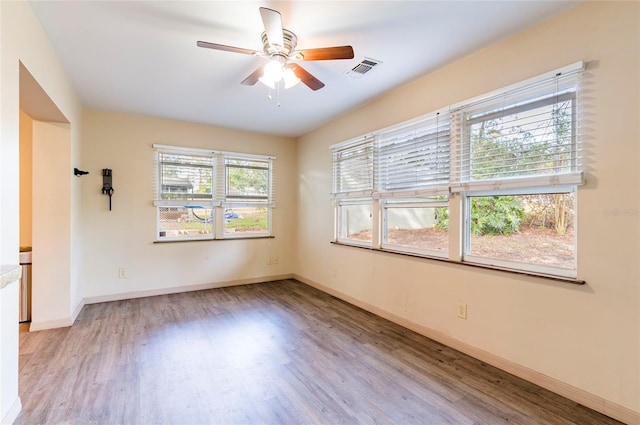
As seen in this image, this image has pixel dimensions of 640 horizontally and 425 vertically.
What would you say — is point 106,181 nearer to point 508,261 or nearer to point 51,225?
point 51,225

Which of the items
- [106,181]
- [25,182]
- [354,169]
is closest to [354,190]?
[354,169]

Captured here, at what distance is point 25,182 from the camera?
367 cm

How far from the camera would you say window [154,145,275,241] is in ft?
14.8

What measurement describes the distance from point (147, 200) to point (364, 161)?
3.18 metres

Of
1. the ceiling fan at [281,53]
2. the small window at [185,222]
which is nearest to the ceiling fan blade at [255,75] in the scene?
the ceiling fan at [281,53]

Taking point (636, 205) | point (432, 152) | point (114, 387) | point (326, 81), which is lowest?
point (114, 387)

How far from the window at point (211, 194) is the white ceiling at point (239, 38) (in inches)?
48.5

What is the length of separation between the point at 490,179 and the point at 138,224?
4.46 m

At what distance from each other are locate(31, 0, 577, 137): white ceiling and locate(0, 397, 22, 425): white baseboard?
2.57 metres

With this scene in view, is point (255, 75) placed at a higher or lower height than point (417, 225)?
higher

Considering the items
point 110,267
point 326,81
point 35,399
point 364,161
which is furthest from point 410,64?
point 110,267

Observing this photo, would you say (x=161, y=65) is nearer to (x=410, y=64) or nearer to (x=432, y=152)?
(x=410, y=64)

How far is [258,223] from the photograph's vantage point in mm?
5273

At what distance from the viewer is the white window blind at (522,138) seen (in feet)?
6.79
